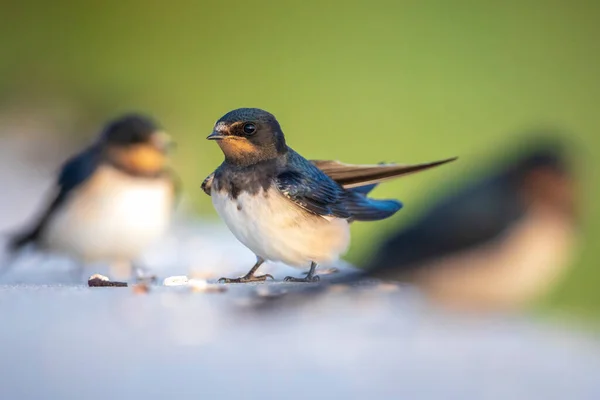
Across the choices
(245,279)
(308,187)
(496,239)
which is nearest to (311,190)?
(308,187)

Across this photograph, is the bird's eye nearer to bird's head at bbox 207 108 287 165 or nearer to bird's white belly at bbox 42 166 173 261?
bird's head at bbox 207 108 287 165

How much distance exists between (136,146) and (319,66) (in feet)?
9.65

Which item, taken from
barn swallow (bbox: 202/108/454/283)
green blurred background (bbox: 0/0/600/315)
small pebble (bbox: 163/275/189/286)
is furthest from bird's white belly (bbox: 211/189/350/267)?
green blurred background (bbox: 0/0/600/315)

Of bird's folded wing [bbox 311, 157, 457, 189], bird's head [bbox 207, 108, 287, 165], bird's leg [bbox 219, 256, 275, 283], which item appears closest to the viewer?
bird's folded wing [bbox 311, 157, 457, 189]

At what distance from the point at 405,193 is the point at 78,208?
5.06 ft

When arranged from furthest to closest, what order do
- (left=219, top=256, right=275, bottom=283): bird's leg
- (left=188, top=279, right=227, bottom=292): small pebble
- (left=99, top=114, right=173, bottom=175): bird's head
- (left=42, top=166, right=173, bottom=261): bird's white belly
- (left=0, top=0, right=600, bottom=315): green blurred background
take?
(left=0, top=0, right=600, bottom=315): green blurred background, (left=99, top=114, right=173, bottom=175): bird's head, (left=42, top=166, right=173, bottom=261): bird's white belly, (left=219, top=256, right=275, bottom=283): bird's leg, (left=188, top=279, right=227, bottom=292): small pebble

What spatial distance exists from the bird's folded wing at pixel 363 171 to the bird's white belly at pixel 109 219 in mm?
884

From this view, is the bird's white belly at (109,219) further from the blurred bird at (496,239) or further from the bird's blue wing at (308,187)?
the bird's blue wing at (308,187)

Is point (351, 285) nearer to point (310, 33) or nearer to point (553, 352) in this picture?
point (553, 352)

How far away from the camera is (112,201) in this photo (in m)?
2.06

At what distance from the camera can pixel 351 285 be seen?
1.23 metres

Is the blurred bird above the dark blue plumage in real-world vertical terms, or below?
below

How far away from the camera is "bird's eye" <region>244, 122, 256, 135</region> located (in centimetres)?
110

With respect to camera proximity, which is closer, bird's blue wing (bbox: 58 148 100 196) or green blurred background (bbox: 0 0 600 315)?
bird's blue wing (bbox: 58 148 100 196)
